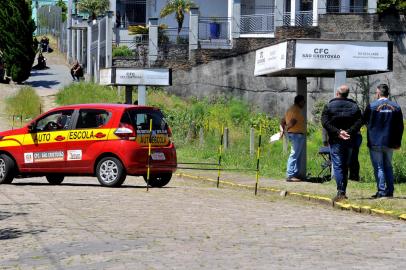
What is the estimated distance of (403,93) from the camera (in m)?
40.3

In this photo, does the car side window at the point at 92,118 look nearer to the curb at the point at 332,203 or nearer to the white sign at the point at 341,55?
the curb at the point at 332,203

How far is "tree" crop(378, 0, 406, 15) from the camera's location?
41062 millimetres

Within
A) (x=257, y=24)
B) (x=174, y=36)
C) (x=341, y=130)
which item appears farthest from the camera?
(x=174, y=36)

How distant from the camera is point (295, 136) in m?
20.2

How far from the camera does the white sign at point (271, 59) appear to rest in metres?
19.6

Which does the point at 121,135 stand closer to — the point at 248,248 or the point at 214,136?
the point at 248,248

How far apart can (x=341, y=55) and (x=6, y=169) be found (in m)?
7.53

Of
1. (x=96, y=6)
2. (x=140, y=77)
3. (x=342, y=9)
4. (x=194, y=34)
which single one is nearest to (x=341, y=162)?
(x=140, y=77)

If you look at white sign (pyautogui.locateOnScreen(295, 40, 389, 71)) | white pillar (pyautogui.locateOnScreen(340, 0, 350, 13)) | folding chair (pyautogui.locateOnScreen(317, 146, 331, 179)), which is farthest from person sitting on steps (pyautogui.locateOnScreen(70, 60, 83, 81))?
white sign (pyautogui.locateOnScreen(295, 40, 389, 71))

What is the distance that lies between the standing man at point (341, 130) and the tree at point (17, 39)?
3869 centimetres

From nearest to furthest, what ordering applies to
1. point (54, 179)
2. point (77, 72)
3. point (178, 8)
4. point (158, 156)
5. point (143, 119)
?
point (143, 119), point (158, 156), point (54, 179), point (77, 72), point (178, 8)

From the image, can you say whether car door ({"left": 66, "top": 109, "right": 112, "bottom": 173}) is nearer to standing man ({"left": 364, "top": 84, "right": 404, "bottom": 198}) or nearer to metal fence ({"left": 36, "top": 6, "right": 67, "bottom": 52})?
standing man ({"left": 364, "top": 84, "right": 404, "bottom": 198})

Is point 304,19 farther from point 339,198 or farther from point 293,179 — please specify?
point 339,198

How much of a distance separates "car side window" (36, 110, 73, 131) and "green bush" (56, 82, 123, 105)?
72.7ft
